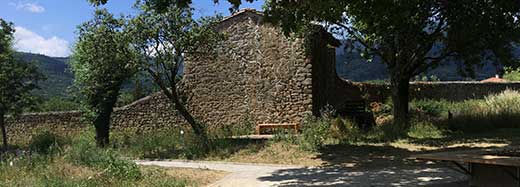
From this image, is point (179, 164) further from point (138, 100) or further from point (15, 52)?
point (15, 52)

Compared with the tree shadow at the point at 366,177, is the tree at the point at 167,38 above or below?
above

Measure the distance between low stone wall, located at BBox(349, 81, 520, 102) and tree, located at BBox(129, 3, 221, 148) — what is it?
9123mm

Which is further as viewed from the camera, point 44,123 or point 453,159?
point 44,123

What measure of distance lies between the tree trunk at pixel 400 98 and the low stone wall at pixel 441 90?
17.3 ft

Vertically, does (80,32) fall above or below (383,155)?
above

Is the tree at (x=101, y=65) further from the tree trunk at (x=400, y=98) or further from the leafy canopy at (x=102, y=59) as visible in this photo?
the tree trunk at (x=400, y=98)

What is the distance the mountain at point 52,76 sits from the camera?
2485 centimetres

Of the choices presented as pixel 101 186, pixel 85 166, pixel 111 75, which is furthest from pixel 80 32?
pixel 101 186

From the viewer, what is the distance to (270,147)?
45.1 ft

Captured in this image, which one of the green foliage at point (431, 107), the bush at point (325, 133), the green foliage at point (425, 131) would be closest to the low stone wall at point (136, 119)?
the bush at point (325, 133)

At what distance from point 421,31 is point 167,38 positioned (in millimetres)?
7846

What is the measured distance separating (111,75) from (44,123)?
11.6 meters

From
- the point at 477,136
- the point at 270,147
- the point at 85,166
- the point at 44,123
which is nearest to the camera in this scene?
the point at 85,166

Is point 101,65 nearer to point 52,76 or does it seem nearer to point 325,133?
point 325,133
